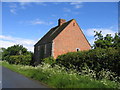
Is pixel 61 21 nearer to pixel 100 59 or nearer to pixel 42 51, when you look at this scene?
pixel 42 51

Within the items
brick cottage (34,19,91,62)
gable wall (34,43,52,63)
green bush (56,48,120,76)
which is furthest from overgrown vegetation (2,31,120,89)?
gable wall (34,43,52,63)

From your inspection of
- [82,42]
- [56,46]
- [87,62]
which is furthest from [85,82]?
[82,42]

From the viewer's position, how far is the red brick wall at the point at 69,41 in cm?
3244

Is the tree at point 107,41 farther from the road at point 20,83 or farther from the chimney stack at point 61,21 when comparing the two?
the road at point 20,83

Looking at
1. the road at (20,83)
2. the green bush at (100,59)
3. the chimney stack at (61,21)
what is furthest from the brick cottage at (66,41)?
the road at (20,83)

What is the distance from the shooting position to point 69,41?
1331 inches

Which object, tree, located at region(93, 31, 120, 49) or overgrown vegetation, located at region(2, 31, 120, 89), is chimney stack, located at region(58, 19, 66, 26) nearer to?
tree, located at region(93, 31, 120, 49)

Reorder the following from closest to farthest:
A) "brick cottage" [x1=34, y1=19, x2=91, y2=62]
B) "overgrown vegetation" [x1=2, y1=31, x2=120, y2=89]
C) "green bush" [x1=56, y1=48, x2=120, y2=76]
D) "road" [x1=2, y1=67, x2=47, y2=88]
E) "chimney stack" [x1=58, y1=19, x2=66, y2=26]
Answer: "overgrown vegetation" [x1=2, y1=31, x2=120, y2=89] → "road" [x1=2, y1=67, x2=47, y2=88] → "green bush" [x1=56, y1=48, x2=120, y2=76] → "brick cottage" [x1=34, y1=19, x2=91, y2=62] → "chimney stack" [x1=58, y1=19, x2=66, y2=26]

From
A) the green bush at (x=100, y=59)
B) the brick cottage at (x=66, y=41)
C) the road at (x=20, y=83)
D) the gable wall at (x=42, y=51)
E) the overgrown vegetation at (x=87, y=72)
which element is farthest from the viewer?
the gable wall at (x=42, y=51)

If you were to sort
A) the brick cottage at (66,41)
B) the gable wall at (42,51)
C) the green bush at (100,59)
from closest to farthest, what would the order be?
the green bush at (100,59), the brick cottage at (66,41), the gable wall at (42,51)

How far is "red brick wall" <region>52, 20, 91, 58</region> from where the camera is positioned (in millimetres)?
32438

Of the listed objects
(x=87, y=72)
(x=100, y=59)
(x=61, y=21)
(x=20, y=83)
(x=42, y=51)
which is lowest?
(x=20, y=83)

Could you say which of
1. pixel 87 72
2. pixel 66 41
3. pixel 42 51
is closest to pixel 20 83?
pixel 87 72

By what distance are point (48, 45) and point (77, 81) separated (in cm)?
2477
